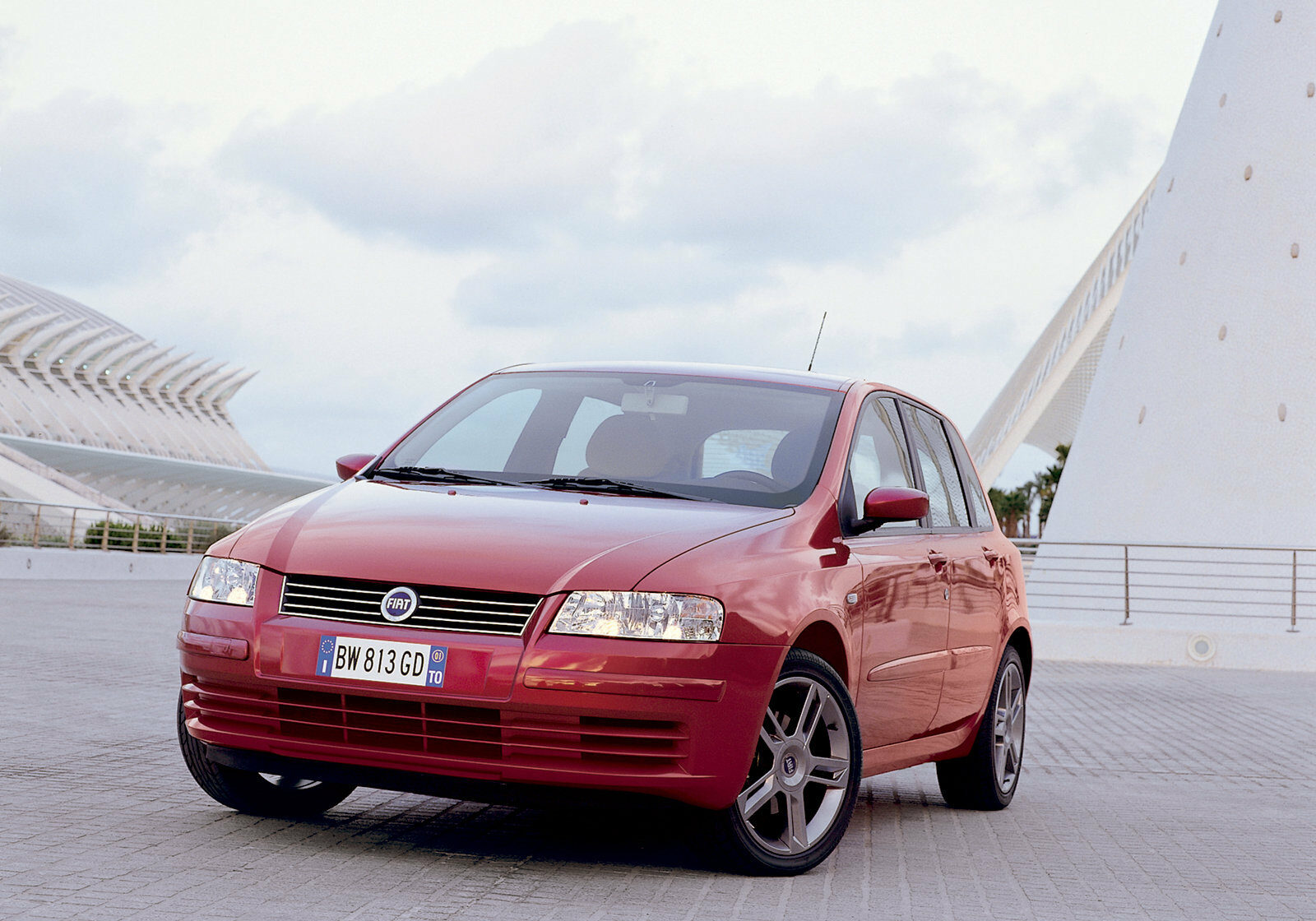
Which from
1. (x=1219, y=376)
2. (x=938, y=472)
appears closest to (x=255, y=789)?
(x=938, y=472)

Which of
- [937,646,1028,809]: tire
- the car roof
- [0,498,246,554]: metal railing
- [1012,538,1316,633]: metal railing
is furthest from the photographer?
[0,498,246,554]: metal railing

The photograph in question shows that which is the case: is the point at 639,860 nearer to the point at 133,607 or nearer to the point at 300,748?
the point at 300,748

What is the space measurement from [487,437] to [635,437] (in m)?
0.66

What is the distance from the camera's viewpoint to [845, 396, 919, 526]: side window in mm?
5715

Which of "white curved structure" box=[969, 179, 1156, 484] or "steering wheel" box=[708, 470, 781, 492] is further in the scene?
"white curved structure" box=[969, 179, 1156, 484]

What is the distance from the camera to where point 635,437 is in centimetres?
574

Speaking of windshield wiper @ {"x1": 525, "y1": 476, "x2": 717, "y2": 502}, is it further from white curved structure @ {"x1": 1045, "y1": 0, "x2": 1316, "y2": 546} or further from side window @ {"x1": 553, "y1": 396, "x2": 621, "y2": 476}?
white curved structure @ {"x1": 1045, "y1": 0, "x2": 1316, "y2": 546}

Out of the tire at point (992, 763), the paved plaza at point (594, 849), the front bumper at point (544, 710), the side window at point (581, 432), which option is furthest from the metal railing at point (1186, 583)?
the front bumper at point (544, 710)

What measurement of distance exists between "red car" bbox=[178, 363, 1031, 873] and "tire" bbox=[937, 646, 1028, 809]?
70cm

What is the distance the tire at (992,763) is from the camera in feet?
22.5

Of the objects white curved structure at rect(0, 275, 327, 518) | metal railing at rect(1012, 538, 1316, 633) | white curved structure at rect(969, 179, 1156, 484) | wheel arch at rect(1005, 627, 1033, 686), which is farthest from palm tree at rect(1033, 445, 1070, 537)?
wheel arch at rect(1005, 627, 1033, 686)

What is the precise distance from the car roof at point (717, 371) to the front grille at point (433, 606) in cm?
182

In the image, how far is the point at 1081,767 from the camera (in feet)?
28.8

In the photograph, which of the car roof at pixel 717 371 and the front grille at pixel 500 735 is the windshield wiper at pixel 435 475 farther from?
the front grille at pixel 500 735
